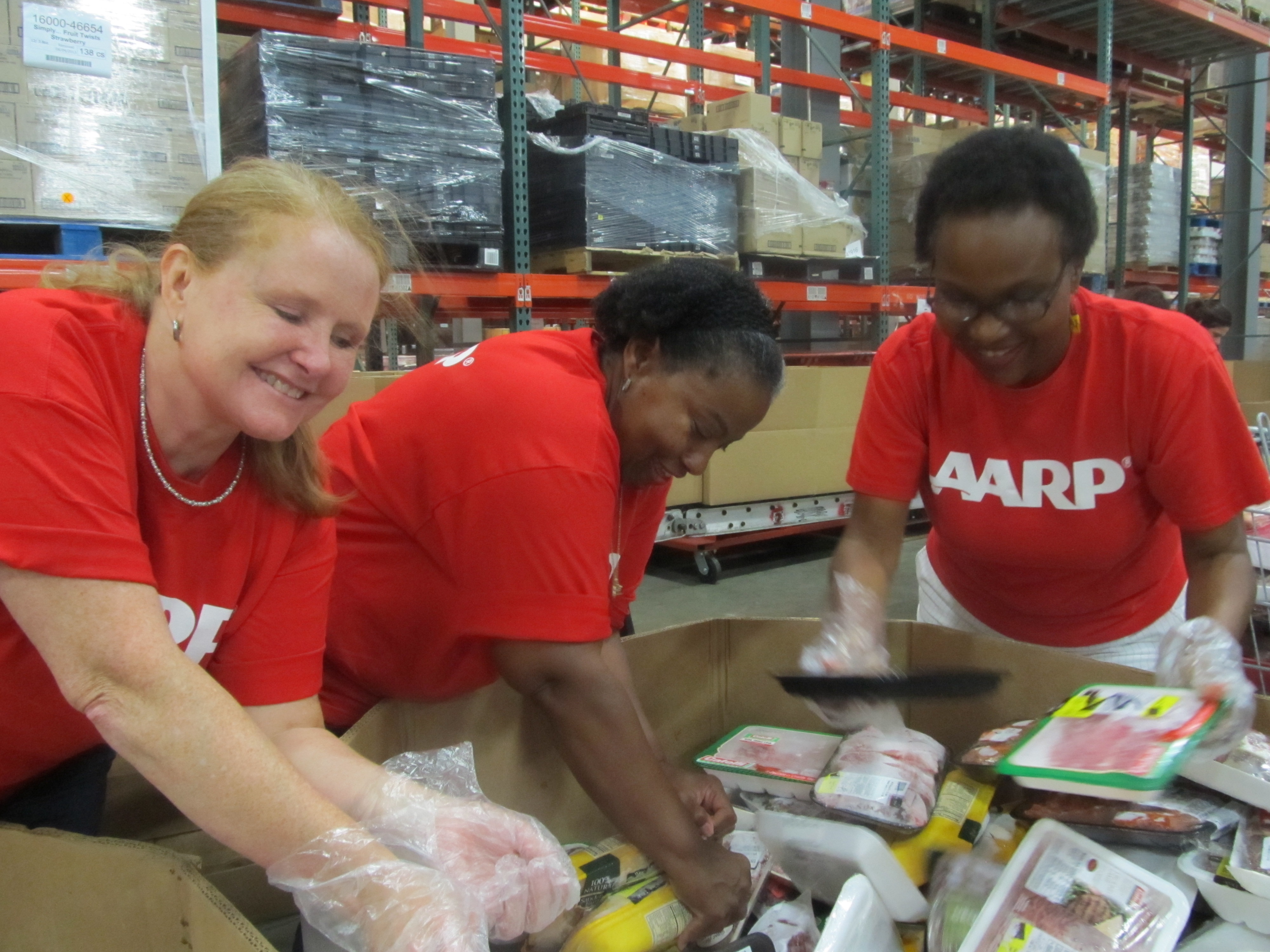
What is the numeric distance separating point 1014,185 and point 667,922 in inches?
42.5

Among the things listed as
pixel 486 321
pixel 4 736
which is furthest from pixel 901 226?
pixel 4 736

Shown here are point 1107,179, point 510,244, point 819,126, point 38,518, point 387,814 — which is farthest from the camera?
point 1107,179

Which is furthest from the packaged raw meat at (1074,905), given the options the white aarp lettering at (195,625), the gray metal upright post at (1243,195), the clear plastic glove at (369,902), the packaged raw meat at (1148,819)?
the gray metal upright post at (1243,195)

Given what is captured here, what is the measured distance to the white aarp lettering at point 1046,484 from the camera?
144 cm

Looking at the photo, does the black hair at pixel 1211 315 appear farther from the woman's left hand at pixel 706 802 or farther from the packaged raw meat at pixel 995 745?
the woman's left hand at pixel 706 802

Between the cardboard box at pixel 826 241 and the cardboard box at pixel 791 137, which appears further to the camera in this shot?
the cardboard box at pixel 791 137

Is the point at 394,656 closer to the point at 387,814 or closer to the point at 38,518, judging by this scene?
the point at 387,814

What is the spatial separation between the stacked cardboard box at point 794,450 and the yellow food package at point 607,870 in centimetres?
289

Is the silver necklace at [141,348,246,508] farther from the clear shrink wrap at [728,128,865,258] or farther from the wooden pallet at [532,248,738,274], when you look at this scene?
the clear shrink wrap at [728,128,865,258]

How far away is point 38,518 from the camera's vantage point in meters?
0.79

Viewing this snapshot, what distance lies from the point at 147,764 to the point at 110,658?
4.1 inches

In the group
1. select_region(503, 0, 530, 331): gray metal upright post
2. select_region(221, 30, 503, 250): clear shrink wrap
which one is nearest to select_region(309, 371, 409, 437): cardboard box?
select_region(221, 30, 503, 250): clear shrink wrap

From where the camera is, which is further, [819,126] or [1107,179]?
[1107,179]

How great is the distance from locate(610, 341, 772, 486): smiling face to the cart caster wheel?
329 centimetres
